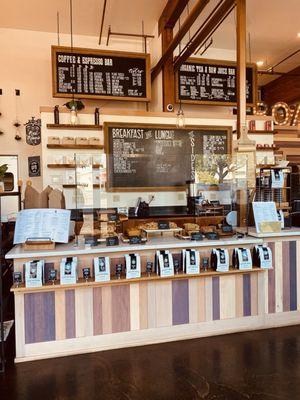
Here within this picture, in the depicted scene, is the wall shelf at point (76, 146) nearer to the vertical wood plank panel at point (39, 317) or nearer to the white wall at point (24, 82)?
the white wall at point (24, 82)

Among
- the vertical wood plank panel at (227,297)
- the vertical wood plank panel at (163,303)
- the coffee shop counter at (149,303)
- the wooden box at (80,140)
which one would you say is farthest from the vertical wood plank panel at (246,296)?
the wooden box at (80,140)

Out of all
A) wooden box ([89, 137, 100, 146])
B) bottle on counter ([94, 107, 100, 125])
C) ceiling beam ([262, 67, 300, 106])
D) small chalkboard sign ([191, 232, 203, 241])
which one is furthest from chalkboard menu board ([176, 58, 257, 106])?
small chalkboard sign ([191, 232, 203, 241])

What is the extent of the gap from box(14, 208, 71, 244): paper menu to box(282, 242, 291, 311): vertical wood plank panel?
6.31 ft

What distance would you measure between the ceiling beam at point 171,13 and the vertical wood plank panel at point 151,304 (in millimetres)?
3783

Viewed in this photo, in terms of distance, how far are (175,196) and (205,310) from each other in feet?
9.74

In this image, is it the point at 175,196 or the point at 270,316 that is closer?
the point at 270,316

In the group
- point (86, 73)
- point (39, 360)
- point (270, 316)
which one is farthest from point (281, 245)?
point (86, 73)

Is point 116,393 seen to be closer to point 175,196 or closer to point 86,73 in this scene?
point 175,196

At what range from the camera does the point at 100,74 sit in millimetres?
5395

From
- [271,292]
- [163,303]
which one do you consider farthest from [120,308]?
[271,292]

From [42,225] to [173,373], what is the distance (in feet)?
4.79

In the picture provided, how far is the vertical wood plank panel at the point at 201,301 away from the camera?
2.82m

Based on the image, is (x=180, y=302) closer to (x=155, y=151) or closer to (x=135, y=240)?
(x=135, y=240)

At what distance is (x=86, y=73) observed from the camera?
533 cm
